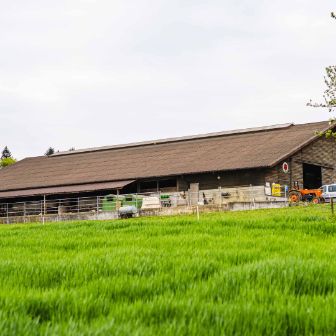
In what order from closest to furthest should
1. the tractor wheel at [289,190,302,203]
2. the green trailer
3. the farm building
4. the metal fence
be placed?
the metal fence
the tractor wheel at [289,190,302,203]
the green trailer
the farm building

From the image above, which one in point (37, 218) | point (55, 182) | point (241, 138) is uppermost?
point (241, 138)

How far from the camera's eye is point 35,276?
17.3 feet

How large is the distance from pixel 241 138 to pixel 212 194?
1010cm

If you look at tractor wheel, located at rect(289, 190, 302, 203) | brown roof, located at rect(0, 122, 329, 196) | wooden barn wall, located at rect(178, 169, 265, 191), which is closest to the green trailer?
brown roof, located at rect(0, 122, 329, 196)

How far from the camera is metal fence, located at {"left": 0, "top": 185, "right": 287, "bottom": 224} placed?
3388 centimetres

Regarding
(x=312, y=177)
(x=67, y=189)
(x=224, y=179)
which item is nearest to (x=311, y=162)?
(x=312, y=177)

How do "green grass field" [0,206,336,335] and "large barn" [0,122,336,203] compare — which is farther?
"large barn" [0,122,336,203]

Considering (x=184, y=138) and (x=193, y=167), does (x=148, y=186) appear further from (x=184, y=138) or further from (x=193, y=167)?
(x=184, y=138)

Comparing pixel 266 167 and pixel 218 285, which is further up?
pixel 266 167

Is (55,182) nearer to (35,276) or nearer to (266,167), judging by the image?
(266,167)

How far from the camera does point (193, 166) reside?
3950cm

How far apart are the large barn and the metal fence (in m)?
0.77

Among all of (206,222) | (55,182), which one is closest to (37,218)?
(55,182)

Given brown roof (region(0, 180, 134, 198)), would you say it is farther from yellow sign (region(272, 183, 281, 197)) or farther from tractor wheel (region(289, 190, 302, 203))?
tractor wheel (region(289, 190, 302, 203))
